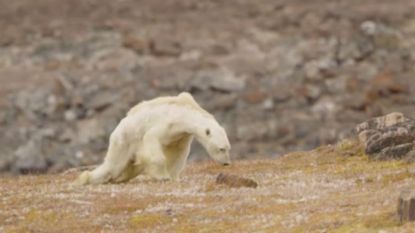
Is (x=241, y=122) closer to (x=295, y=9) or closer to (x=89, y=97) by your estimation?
(x=89, y=97)

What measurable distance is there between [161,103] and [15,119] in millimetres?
47110

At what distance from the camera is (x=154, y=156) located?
36188 mm

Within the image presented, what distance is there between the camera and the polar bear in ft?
119

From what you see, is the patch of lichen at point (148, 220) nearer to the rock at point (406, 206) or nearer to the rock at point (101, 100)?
the rock at point (406, 206)

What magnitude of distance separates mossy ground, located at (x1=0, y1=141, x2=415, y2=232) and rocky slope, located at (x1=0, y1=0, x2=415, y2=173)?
123 ft

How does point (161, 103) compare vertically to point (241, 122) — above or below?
above

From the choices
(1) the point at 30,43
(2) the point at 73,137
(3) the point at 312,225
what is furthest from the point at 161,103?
(1) the point at 30,43

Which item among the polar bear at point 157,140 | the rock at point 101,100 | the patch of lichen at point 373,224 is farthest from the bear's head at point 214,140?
the rock at point 101,100

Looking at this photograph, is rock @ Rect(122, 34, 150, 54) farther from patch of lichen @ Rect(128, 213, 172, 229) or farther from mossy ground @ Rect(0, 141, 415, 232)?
patch of lichen @ Rect(128, 213, 172, 229)

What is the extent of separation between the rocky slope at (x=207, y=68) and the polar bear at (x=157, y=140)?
35709mm

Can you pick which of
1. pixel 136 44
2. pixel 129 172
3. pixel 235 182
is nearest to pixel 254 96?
pixel 136 44

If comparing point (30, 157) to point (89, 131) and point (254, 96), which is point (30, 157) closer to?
point (89, 131)

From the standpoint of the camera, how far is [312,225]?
26.8 meters

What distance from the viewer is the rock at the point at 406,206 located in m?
25.2
